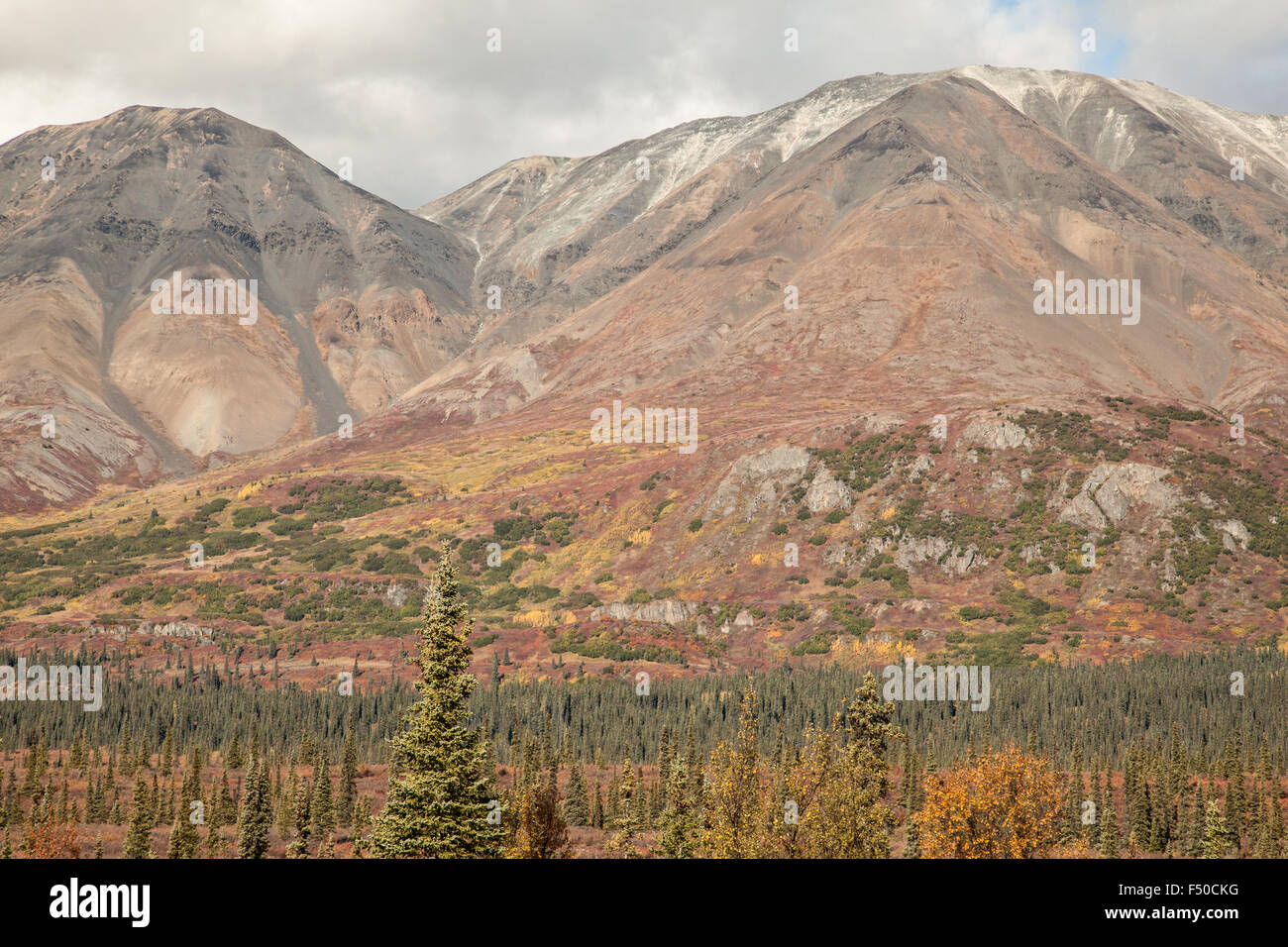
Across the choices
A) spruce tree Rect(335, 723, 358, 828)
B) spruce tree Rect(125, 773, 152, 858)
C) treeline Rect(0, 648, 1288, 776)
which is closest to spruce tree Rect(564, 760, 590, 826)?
treeline Rect(0, 648, 1288, 776)

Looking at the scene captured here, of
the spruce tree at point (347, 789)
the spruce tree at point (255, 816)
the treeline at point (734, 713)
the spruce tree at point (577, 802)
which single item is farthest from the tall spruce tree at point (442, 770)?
the treeline at point (734, 713)

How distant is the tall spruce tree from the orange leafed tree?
634 inches

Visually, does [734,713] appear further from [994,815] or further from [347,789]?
[994,815]

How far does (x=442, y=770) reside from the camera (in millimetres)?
33000

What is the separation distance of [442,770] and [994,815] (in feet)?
65.6

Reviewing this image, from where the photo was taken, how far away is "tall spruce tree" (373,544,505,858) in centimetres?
3203

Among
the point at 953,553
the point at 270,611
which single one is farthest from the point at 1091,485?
the point at 270,611

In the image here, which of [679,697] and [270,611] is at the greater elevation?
[270,611]

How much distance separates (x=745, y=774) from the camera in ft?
131

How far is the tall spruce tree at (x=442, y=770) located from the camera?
3203 cm

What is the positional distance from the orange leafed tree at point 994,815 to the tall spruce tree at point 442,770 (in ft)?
52.8

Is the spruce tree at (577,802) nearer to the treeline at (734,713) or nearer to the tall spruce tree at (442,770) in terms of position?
the treeline at (734,713)
